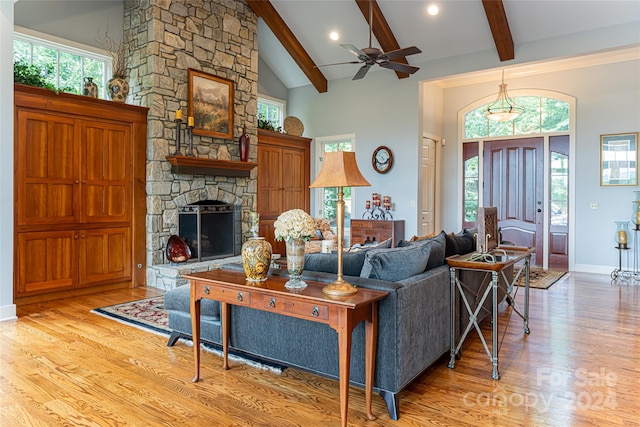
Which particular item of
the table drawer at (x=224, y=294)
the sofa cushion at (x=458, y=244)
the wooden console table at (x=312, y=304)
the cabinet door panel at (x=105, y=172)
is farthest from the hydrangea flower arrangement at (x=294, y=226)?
the cabinet door panel at (x=105, y=172)

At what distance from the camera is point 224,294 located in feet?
8.61

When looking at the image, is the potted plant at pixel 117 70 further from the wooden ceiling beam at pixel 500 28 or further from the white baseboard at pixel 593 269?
the white baseboard at pixel 593 269

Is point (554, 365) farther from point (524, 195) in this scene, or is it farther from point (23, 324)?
point (524, 195)

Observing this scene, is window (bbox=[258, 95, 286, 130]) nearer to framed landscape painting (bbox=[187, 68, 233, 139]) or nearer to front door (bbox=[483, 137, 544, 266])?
framed landscape painting (bbox=[187, 68, 233, 139])

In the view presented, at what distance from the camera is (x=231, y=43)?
22.5ft

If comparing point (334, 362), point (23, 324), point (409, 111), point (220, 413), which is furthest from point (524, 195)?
point (23, 324)

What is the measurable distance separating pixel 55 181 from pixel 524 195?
7.33 m

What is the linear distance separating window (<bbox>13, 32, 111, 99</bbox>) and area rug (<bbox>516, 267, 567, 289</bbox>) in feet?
21.1

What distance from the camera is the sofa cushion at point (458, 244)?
3.40 m

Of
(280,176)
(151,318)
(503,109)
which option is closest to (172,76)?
(280,176)

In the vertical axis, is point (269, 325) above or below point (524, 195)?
below

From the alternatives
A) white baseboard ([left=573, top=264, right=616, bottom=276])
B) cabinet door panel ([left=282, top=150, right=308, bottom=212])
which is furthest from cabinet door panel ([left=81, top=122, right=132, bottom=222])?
white baseboard ([left=573, top=264, right=616, bottom=276])

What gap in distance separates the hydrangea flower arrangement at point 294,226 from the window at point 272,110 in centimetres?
634

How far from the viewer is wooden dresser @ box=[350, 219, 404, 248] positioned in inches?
291
